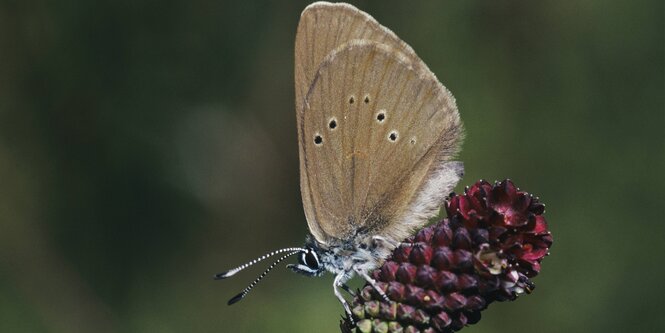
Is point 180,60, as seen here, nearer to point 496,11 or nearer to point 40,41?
point 40,41

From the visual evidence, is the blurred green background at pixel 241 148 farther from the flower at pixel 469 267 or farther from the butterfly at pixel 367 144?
the flower at pixel 469 267

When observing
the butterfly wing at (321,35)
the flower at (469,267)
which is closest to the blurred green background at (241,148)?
the butterfly wing at (321,35)

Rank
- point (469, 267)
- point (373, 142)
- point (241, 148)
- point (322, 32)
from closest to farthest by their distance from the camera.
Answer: point (469, 267), point (322, 32), point (373, 142), point (241, 148)

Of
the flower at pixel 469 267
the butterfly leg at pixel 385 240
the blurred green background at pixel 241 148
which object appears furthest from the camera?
the blurred green background at pixel 241 148

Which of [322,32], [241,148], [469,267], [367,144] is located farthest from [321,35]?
[241,148]

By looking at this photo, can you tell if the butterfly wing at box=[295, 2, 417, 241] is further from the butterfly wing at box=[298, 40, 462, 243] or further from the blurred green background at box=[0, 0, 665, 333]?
Result: the blurred green background at box=[0, 0, 665, 333]

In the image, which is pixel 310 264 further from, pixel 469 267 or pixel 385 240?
pixel 469 267
